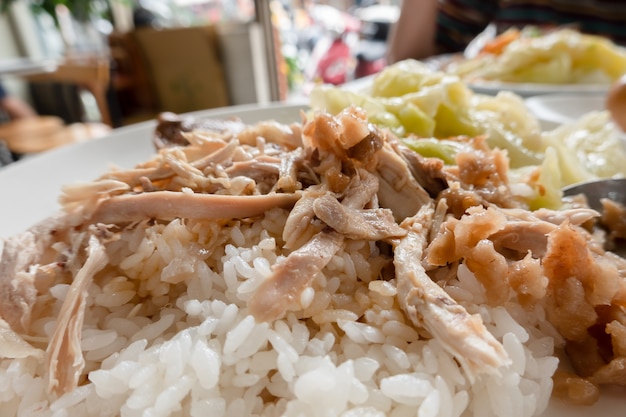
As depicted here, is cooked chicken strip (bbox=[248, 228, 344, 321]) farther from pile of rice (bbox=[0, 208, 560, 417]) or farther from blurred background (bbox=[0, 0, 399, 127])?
blurred background (bbox=[0, 0, 399, 127])

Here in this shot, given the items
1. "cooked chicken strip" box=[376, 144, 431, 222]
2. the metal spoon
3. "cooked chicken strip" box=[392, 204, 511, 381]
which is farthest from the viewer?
the metal spoon

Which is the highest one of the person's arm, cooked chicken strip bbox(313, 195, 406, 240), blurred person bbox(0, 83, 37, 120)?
the person's arm

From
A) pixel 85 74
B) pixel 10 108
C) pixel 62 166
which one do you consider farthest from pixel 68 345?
pixel 10 108

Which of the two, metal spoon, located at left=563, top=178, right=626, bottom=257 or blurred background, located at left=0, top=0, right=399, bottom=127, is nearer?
metal spoon, located at left=563, top=178, right=626, bottom=257

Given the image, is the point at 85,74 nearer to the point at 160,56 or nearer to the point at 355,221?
the point at 160,56

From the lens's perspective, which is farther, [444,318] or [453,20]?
[453,20]

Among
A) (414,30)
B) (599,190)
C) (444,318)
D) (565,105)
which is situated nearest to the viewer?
(444,318)

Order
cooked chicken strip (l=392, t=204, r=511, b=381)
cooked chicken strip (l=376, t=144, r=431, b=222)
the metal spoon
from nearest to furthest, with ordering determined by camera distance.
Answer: cooked chicken strip (l=392, t=204, r=511, b=381)
cooked chicken strip (l=376, t=144, r=431, b=222)
the metal spoon

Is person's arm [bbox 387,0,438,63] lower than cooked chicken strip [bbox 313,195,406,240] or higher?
higher

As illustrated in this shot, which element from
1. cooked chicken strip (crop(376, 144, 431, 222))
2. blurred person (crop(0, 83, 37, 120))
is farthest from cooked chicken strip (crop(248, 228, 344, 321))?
blurred person (crop(0, 83, 37, 120))
